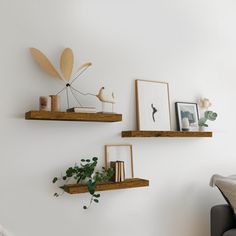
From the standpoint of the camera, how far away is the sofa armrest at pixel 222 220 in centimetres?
226

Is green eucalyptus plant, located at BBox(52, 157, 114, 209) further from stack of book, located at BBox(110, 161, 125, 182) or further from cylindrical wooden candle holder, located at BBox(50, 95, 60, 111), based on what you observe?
cylindrical wooden candle holder, located at BBox(50, 95, 60, 111)

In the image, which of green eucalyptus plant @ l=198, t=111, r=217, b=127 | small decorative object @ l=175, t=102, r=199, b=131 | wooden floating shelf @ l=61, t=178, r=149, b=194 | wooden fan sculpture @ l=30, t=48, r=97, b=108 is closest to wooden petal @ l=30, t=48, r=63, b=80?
wooden fan sculpture @ l=30, t=48, r=97, b=108

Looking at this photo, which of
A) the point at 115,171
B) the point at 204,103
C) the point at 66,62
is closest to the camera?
the point at 66,62

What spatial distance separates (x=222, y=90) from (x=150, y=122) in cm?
105

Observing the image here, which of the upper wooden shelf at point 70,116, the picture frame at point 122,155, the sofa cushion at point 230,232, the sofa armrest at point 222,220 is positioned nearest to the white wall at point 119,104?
the picture frame at point 122,155

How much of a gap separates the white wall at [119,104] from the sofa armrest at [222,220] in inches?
13.1

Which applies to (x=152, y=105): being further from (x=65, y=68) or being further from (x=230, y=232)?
(x=230, y=232)

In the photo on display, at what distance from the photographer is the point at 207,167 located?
9.09 ft

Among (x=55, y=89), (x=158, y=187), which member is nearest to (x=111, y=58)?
(x=55, y=89)

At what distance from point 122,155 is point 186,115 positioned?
79 centimetres

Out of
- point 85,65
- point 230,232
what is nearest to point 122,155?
point 85,65

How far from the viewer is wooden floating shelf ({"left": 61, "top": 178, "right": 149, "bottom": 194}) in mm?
1899

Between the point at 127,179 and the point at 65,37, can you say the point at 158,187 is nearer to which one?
the point at 127,179

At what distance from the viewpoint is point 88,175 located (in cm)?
195
